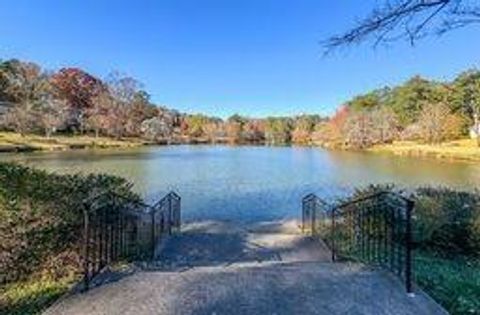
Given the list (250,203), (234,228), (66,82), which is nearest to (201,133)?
(66,82)

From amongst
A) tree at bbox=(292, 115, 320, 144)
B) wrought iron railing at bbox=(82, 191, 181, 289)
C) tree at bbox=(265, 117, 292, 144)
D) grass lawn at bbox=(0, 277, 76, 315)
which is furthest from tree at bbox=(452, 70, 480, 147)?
grass lawn at bbox=(0, 277, 76, 315)

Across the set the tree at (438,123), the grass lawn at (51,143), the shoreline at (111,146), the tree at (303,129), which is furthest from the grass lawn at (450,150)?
the tree at (303,129)

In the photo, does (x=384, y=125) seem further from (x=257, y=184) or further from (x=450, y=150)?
(x=257, y=184)

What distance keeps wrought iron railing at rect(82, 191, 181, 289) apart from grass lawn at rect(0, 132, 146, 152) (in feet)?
137

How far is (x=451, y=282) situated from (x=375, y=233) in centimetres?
210

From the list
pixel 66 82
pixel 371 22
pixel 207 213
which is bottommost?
pixel 207 213

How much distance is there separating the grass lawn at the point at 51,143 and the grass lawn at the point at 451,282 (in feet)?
150

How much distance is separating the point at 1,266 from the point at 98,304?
2.28 metres

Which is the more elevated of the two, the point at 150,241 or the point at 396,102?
the point at 396,102

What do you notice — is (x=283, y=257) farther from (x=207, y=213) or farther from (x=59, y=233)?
(x=207, y=213)

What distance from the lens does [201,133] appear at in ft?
361

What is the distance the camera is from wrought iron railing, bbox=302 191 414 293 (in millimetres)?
5855

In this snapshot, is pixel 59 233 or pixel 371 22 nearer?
pixel 371 22

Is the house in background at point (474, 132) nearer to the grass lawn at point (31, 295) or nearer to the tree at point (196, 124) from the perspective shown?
the tree at point (196, 124)
